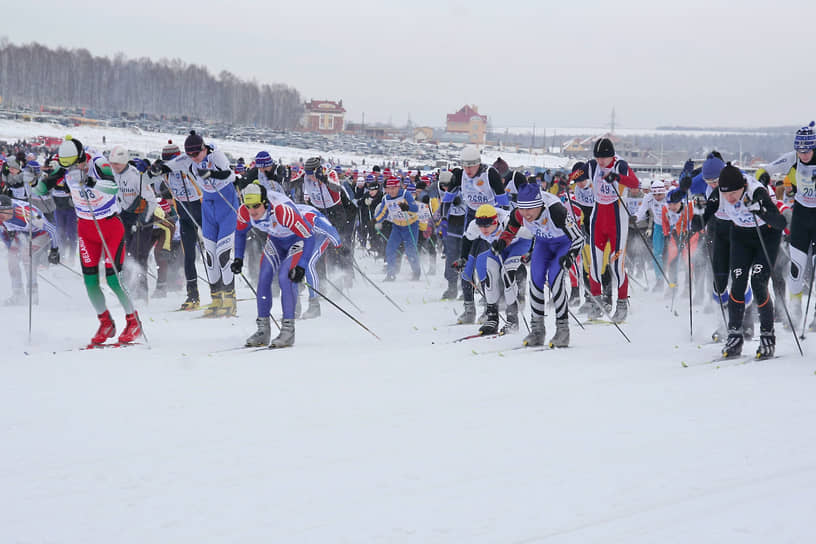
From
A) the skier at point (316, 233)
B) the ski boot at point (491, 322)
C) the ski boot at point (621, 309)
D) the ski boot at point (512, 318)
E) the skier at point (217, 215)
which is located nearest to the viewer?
the skier at point (316, 233)

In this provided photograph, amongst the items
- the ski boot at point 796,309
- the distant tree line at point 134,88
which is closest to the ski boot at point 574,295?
the ski boot at point 796,309

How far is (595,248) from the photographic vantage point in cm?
957

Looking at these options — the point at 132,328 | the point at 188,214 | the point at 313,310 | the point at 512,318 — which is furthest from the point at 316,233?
the point at 188,214

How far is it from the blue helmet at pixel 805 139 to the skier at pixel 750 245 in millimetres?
571

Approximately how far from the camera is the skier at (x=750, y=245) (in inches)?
273

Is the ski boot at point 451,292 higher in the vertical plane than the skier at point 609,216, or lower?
lower

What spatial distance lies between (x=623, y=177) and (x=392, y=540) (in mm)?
6773

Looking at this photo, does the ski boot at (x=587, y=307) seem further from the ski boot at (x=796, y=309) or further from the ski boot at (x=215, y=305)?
the ski boot at (x=215, y=305)

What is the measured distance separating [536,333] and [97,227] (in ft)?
13.6

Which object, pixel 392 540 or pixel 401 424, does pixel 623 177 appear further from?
pixel 392 540

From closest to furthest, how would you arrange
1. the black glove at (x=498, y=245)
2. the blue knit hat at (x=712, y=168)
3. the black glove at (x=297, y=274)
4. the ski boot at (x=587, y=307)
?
the black glove at (x=297, y=274) → the black glove at (x=498, y=245) → the blue knit hat at (x=712, y=168) → the ski boot at (x=587, y=307)

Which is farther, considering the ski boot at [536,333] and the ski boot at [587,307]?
the ski boot at [587,307]

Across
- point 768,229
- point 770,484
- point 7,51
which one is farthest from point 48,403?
point 7,51

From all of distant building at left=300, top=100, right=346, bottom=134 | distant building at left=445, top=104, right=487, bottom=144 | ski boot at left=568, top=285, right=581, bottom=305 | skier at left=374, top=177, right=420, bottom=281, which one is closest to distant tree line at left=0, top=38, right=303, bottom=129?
distant building at left=300, top=100, right=346, bottom=134
